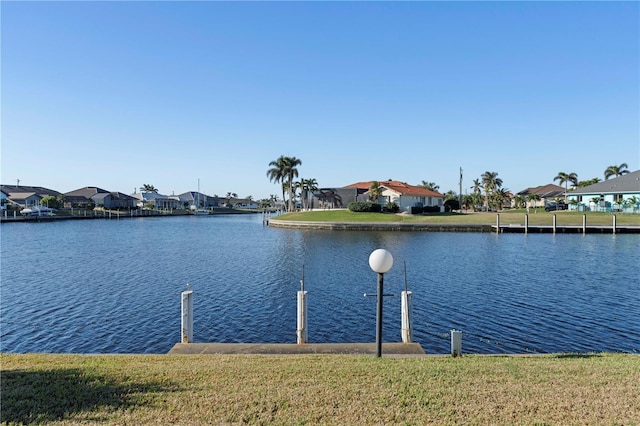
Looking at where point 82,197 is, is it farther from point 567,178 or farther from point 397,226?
point 567,178

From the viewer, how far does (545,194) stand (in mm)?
115312

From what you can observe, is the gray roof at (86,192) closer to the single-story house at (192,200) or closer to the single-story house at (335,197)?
the single-story house at (192,200)

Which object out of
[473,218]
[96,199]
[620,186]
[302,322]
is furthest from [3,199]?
[620,186]

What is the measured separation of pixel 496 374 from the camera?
23.3 ft

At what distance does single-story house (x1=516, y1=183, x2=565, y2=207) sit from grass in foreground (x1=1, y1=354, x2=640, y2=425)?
353 feet

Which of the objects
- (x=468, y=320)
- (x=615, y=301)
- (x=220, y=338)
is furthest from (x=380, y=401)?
(x=615, y=301)

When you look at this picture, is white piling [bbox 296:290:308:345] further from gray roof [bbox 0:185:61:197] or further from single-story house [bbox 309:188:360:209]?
gray roof [bbox 0:185:61:197]

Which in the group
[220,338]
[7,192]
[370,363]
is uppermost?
[7,192]

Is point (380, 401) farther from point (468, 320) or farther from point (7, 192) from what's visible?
point (7, 192)

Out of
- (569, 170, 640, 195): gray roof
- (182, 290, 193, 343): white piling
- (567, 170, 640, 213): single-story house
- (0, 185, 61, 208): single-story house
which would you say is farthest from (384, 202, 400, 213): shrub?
(0, 185, 61, 208): single-story house

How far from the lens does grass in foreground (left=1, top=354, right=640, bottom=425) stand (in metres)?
5.22

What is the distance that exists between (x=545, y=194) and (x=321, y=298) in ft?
387

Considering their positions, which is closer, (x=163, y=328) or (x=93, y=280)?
(x=163, y=328)

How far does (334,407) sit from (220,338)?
9632 millimetres
